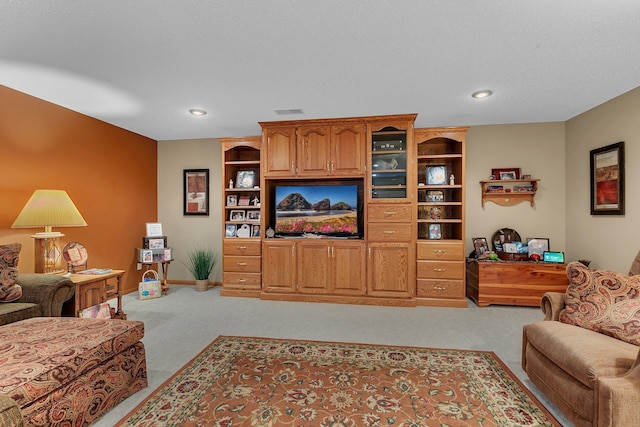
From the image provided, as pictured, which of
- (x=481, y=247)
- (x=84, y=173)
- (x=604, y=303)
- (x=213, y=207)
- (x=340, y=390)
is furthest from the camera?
(x=213, y=207)

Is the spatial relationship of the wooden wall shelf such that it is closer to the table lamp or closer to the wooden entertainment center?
the wooden entertainment center

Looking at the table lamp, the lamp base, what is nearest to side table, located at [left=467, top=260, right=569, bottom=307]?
the table lamp

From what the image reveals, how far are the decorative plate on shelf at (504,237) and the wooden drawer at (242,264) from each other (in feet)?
11.3

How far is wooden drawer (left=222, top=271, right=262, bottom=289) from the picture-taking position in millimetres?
4602

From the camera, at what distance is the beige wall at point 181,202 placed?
17.6ft

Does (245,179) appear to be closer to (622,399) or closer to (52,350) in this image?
(52,350)

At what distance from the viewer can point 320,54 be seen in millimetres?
2537

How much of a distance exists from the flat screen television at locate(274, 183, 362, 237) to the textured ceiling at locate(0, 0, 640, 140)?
1149 mm

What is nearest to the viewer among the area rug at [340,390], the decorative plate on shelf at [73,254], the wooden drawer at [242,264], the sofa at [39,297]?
the area rug at [340,390]

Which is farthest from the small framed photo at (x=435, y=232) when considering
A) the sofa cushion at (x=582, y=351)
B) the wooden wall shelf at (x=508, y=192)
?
the sofa cushion at (x=582, y=351)

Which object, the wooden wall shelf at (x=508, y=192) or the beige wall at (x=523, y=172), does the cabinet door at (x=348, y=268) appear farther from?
the wooden wall shelf at (x=508, y=192)

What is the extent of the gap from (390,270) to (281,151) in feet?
7.33

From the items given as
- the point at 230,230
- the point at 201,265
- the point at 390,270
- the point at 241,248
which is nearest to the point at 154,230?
the point at 201,265

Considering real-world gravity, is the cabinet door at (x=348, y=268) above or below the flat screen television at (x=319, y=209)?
below
